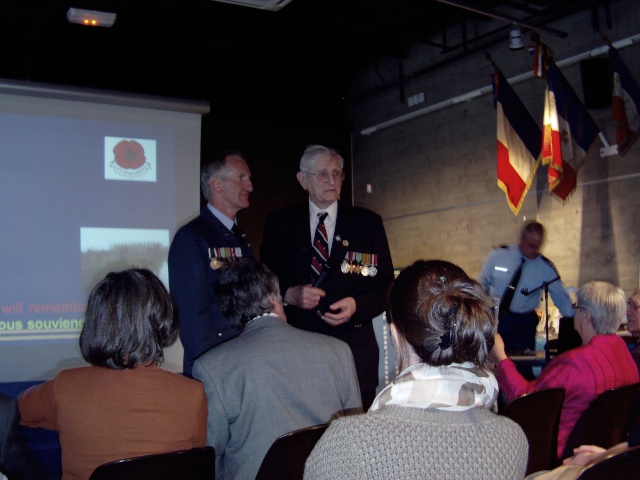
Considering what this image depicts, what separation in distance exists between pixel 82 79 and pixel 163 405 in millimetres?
6661

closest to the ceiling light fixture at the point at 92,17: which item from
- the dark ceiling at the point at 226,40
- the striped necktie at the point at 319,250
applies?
the dark ceiling at the point at 226,40

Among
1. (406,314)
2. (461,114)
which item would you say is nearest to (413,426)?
(406,314)

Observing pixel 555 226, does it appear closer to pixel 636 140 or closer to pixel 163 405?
pixel 636 140

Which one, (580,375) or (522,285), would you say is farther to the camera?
(522,285)

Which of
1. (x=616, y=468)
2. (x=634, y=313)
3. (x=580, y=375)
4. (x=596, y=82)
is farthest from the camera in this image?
(x=596, y=82)

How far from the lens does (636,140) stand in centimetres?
614

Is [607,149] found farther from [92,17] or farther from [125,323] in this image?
[125,323]

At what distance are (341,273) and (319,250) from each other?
0.16 metres

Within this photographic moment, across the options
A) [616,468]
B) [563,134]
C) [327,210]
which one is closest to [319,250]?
[327,210]

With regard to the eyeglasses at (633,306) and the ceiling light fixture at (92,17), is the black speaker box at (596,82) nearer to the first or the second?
the eyeglasses at (633,306)

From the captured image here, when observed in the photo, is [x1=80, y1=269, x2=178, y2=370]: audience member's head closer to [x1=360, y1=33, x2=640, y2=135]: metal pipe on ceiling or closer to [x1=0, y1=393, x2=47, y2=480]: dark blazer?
[x1=0, y1=393, x2=47, y2=480]: dark blazer

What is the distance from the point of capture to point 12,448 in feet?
5.39

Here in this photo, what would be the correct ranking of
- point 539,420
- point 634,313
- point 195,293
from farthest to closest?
point 634,313
point 195,293
point 539,420

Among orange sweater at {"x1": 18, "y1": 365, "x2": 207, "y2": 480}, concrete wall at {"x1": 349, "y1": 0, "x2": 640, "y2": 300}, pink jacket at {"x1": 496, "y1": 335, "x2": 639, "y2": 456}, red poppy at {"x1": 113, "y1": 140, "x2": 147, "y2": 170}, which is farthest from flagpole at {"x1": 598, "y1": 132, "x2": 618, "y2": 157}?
orange sweater at {"x1": 18, "y1": 365, "x2": 207, "y2": 480}
